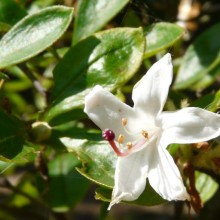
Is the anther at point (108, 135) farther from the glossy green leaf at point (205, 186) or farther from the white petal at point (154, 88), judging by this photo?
the glossy green leaf at point (205, 186)

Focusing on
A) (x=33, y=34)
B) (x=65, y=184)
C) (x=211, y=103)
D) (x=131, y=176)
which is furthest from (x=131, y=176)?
(x=65, y=184)

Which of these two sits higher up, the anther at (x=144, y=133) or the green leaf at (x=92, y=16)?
the green leaf at (x=92, y=16)

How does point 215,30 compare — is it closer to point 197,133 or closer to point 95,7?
point 95,7

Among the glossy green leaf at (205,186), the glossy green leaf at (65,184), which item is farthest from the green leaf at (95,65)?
the glossy green leaf at (205,186)

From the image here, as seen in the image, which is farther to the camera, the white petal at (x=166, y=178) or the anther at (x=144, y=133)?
the anther at (x=144, y=133)

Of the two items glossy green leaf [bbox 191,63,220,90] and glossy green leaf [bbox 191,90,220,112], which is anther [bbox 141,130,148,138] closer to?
glossy green leaf [bbox 191,90,220,112]

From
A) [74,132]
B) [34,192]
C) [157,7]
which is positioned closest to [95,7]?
[74,132]
